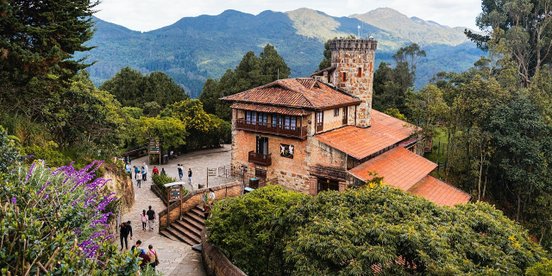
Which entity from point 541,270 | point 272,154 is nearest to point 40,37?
point 272,154

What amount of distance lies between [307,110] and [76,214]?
18.6 metres

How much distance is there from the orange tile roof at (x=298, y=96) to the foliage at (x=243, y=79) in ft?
59.9

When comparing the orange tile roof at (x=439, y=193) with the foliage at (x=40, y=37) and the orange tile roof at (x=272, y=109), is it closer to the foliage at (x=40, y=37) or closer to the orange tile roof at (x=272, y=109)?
the orange tile roof at (x=272, y=109)

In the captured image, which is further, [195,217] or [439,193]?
[439,193]

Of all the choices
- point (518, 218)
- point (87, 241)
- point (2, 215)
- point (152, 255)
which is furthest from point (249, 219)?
point (518, 218)

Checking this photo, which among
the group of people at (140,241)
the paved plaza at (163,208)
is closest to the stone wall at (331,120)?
the paved plaza at (163,208)

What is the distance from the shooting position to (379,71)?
5428 cm

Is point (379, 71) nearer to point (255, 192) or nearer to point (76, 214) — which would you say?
point (255, 192)

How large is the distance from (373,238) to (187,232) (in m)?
10.7

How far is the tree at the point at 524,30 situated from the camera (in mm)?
37938

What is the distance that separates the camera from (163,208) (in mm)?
21547

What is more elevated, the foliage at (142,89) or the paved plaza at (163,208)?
the foliage at (142,89)

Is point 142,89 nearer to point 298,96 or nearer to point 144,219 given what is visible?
point 298,96

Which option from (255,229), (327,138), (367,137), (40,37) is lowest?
(255,229)
